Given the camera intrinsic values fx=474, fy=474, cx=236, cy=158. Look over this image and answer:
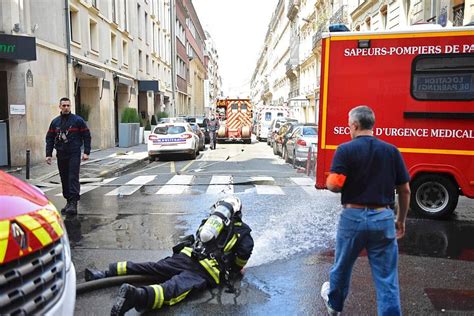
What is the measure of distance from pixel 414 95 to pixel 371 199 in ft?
15.2

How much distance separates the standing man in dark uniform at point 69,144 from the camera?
8.03m

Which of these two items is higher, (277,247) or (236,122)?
(236,122)

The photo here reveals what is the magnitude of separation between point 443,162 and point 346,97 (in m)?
1.85

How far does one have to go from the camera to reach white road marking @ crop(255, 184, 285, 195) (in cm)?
1076

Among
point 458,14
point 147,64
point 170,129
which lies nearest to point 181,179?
point 170,129

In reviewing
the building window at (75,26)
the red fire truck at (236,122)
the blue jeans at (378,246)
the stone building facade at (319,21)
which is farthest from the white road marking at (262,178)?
the red fire truck at (236,122)

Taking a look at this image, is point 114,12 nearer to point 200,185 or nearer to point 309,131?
point 309,131

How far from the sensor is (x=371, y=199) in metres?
3.51

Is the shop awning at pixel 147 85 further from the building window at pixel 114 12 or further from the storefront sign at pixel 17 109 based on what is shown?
the storefront sign at pixel 17 109

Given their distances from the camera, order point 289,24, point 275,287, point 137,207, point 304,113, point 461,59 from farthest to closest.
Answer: point 289,24
point 304,113
point 137,207
point 461,59
point 275,287

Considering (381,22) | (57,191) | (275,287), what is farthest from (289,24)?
(275,287)

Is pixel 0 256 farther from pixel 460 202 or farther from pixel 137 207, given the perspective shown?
pixel 460 202

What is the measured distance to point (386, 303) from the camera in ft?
11.3

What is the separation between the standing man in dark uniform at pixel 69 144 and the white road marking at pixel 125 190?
2.45 metres
